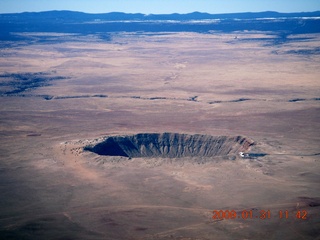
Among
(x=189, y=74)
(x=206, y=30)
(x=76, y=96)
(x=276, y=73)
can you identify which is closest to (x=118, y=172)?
(x=76, y=96)

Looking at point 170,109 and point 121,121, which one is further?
point 170,109

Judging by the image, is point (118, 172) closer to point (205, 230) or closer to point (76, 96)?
point (205, 230)
